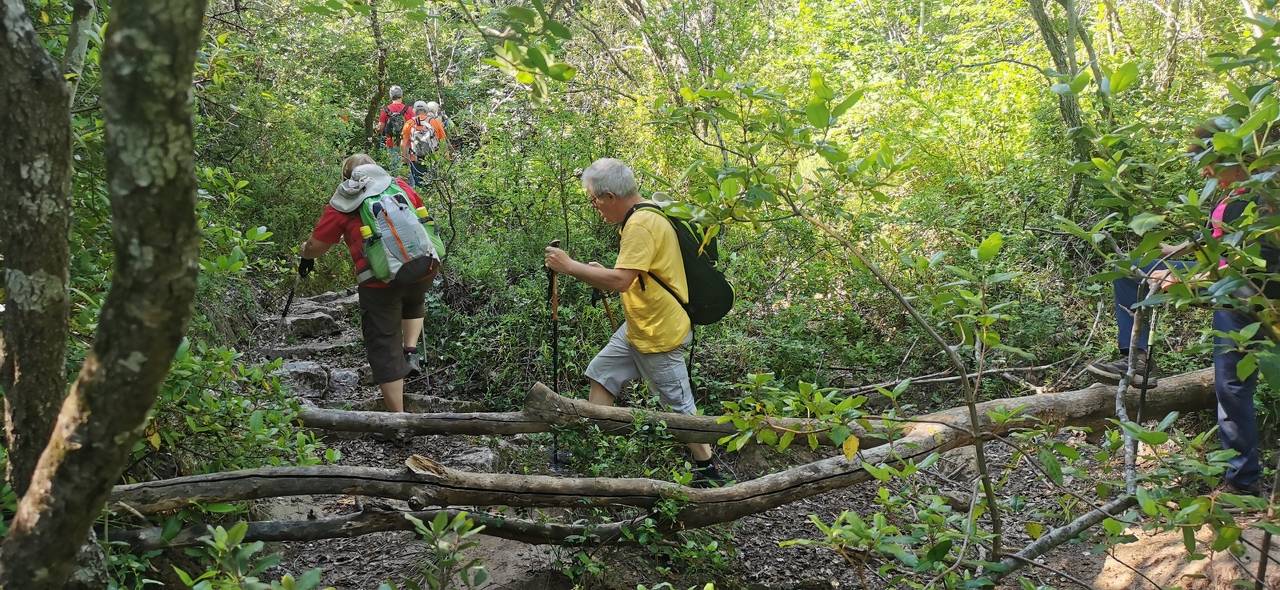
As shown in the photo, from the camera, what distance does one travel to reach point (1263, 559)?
257 centimetres

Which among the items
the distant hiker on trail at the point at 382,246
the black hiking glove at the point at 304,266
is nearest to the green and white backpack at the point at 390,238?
the distant hiker on trail at the point at 382,246

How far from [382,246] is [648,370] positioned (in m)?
2.00

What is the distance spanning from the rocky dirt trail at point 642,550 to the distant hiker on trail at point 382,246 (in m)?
0.65

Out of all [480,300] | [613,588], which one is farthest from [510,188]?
[613,588]

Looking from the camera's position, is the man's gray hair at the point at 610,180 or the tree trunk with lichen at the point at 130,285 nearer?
the tree trunk with lichen at the point at 130,285

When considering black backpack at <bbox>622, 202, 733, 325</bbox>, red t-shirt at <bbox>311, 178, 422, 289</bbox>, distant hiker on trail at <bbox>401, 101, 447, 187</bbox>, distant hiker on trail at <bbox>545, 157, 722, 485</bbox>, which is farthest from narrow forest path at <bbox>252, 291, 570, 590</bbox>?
Answer: distant hiker on trail at <bbox>401, 101, 447, 187</bbox>

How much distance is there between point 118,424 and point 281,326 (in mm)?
7409

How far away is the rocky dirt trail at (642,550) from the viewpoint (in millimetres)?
4352

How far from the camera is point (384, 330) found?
6.01m

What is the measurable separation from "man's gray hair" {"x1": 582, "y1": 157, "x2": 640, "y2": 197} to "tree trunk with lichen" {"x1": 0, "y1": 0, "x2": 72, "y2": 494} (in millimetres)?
3189

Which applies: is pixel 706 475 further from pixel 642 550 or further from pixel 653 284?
pixel 653 284

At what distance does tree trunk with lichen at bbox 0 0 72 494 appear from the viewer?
177 cm

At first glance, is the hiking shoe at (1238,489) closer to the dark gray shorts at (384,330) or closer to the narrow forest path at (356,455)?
the narrow forest path at (356,455)

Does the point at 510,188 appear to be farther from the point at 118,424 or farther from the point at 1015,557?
the point at 118,424
